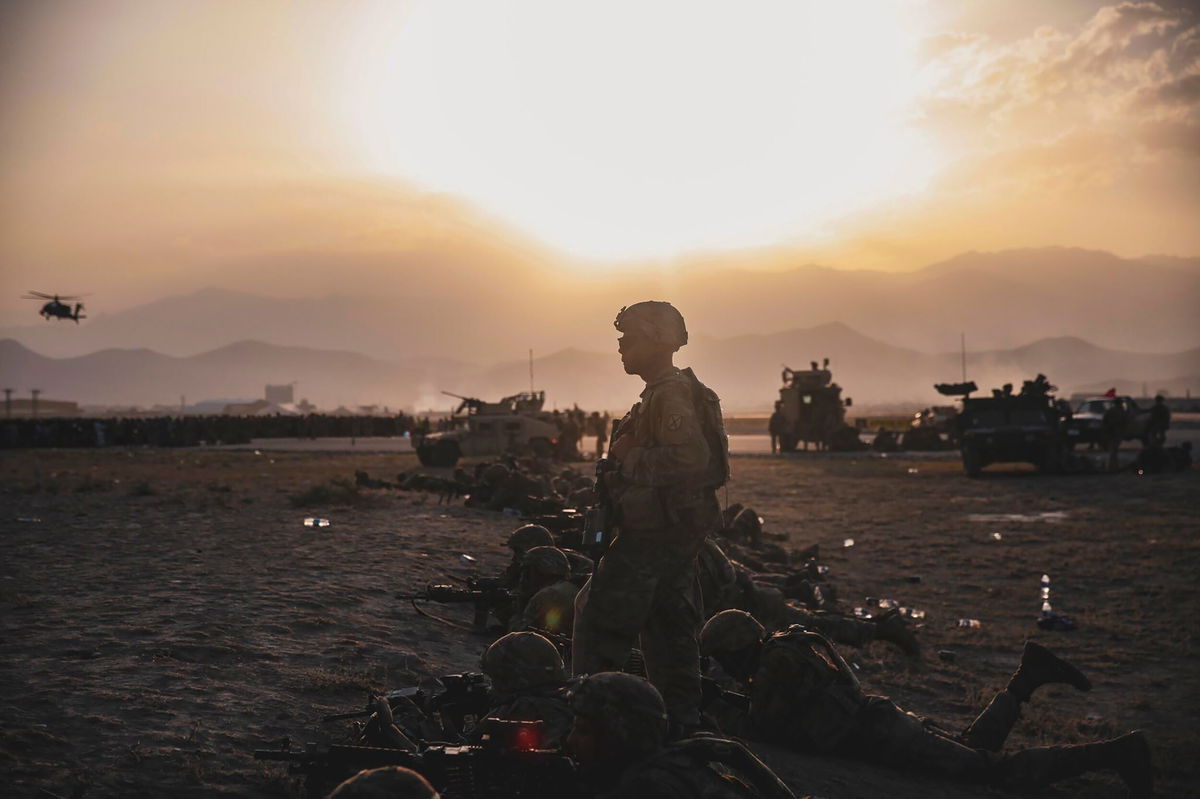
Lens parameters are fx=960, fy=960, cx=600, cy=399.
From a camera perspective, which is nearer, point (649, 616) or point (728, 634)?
point (649, 616)

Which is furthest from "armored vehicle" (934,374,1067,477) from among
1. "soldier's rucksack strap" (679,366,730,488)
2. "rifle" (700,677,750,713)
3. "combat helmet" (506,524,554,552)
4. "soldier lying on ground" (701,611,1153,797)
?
"soldier's rucksack strap" (679,366,730,488)

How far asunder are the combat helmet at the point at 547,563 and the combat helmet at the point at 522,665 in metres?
2.12

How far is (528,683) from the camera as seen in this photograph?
4391 millimetres

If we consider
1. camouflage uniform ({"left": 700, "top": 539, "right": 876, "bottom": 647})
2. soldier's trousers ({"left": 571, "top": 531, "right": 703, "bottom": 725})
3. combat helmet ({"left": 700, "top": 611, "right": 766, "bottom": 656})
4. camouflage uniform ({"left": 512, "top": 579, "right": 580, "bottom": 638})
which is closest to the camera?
soldier's trousers ({"left": 571, "top": 531, "right": 703, "bottom": 725})

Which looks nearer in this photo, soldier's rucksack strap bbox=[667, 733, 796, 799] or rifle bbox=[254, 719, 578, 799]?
soldier's rucksack strap bbox=[667, 733, 796, 799]

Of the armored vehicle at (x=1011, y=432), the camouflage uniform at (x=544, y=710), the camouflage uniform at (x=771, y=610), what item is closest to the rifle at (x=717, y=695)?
the camouflage uniform at (x=771, y=610)

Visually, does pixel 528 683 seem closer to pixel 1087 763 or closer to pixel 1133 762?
pixel 1087 763

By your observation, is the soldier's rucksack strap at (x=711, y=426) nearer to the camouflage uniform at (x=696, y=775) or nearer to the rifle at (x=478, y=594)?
the camouflage uniform at (x=696, y=775)

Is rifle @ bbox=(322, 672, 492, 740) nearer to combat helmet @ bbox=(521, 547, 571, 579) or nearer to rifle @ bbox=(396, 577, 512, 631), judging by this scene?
combat helmet @ bbox=(521, 547, 571, 579)

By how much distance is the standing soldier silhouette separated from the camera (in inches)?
185

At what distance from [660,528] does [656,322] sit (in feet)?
3.41

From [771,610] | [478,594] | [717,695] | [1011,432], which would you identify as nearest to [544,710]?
[717,695]

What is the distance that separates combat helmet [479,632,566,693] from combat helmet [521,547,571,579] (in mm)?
2121

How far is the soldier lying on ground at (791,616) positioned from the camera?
7277 millimetres
